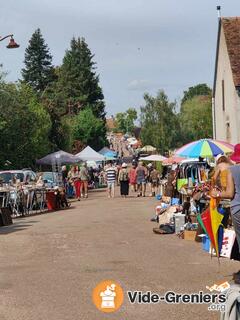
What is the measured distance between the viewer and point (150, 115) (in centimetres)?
6481

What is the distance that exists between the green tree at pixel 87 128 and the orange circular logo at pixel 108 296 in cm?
6376

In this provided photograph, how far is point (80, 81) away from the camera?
268ft

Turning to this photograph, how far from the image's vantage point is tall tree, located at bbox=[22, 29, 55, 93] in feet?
276

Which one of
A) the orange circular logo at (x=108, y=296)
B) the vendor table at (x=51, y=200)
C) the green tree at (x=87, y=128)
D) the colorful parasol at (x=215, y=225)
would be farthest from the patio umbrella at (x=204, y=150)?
the green tree at (x=87, y=128)

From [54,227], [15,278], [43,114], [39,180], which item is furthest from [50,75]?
[15,278]

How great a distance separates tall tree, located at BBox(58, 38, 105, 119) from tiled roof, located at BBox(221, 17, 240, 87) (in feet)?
152

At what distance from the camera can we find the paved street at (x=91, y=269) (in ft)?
24.0

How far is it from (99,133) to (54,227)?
5964 centimetres

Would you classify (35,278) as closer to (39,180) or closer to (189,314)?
(189,314)


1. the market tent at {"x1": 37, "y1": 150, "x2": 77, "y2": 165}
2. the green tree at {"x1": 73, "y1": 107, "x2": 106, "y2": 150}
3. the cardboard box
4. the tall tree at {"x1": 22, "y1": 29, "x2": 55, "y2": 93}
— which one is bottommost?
the cardboard box

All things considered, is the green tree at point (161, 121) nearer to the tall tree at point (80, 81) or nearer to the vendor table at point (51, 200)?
the tall tree at point (80, 81)

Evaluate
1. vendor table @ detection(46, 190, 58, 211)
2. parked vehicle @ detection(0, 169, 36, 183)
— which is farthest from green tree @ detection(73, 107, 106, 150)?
vendor table @ detection(46, 190, 58, 211)

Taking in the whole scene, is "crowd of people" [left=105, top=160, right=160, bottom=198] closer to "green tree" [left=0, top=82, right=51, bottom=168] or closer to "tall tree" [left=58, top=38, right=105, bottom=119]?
"green tree" [left=0, top=82, right=51, bottom=168]

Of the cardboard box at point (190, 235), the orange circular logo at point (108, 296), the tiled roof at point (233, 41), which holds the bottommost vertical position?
the cardboard box at point (190, 235)
